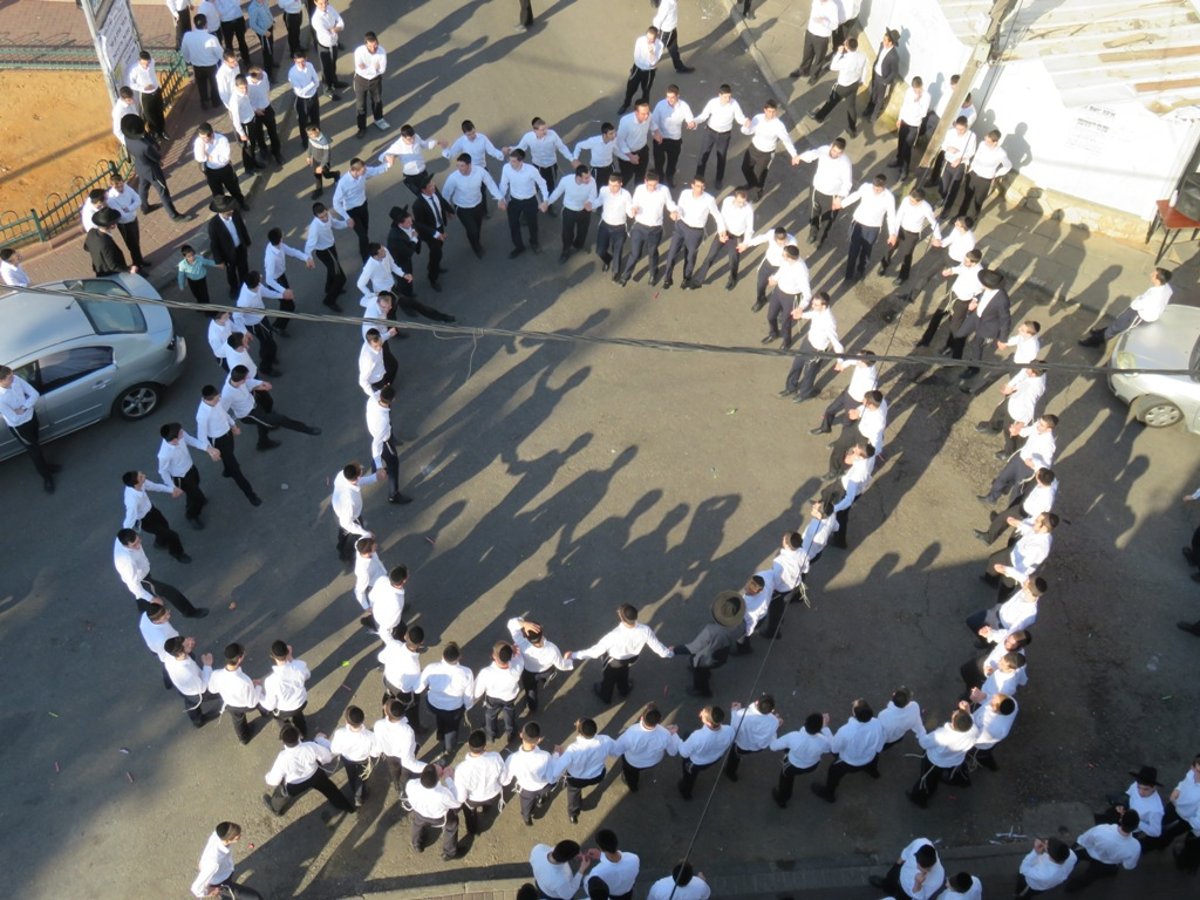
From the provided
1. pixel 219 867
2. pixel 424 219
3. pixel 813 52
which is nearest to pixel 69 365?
pixel 424 219

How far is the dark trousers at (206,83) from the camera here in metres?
16.8

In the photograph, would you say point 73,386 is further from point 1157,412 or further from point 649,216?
point 1157,412

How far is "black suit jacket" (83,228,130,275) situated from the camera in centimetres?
1351

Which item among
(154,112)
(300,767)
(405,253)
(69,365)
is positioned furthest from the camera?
(154,112)

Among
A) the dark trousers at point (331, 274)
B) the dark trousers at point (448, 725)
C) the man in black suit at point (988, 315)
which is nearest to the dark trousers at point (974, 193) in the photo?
the man in black suit at point (988, 315)

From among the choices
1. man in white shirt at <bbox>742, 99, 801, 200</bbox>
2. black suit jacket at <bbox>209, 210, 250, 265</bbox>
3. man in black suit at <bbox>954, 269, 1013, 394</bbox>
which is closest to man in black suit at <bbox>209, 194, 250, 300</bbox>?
black suit jacket at <bbox>209, 210, 250, 265</bbox>

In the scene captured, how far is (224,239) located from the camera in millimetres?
13555

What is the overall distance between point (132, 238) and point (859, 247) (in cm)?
915

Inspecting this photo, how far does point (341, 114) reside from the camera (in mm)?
17203

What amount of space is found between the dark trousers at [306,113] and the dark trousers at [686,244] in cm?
556

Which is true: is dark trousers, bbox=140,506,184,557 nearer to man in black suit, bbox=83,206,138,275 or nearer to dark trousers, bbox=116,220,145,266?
man in black suit, bbox=83,206,138,275

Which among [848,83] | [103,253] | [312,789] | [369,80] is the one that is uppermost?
[369,80]

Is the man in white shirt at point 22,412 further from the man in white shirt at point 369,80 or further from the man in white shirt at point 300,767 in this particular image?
the man in white shirt at point 369,80

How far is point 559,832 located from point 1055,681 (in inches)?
204
